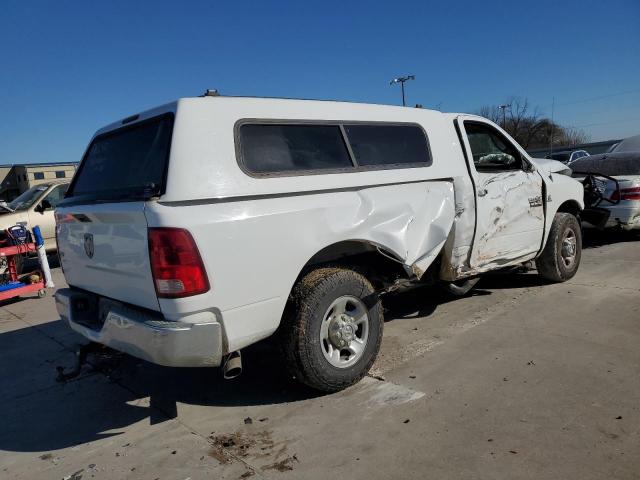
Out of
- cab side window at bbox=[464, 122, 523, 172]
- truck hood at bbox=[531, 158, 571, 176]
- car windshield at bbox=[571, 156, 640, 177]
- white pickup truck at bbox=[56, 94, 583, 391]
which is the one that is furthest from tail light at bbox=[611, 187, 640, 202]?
white pickup truck at bbox=[56, 94, 583, 391]

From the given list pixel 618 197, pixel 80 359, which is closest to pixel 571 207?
pixel 618 197

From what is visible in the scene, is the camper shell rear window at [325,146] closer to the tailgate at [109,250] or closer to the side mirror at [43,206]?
the tailgate at [109,250]

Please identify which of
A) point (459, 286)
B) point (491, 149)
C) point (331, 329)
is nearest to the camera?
point (331, 329)

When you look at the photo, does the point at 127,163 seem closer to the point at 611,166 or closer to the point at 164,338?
the point at 164,338

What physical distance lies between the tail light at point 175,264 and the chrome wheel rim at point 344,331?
3.29 feet

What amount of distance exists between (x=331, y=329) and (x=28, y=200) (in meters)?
10.0

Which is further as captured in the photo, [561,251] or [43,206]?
[43,206]

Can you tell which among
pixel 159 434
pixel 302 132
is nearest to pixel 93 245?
pixel 159 434

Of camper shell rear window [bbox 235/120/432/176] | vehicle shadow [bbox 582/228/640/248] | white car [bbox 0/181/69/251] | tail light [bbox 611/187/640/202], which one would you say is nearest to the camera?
camper shell rear window [bbox 235/120/432/176]

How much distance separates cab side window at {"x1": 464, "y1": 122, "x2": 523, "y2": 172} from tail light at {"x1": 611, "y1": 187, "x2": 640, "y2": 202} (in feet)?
13.2

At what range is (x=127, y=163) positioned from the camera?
357 centimetres

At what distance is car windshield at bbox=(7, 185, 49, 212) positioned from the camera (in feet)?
35.3

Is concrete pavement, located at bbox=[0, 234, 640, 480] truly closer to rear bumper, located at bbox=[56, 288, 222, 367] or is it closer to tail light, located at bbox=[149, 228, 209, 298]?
rear bumper, located at bbox=[56, 288, 222, 367]

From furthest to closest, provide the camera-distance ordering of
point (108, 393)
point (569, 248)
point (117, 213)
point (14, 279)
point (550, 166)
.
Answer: point (14, 279)
point (569, 248)
point (550, 166)
point (108, 393)
point (117, 213)
